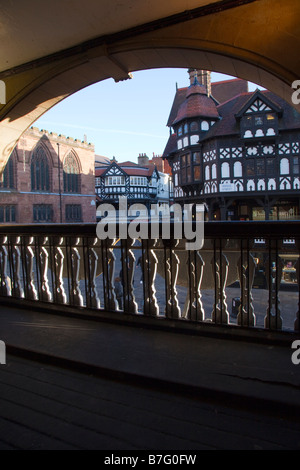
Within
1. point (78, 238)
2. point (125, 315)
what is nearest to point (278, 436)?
point (125, 315)

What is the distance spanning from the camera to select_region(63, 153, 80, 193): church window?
36.0m

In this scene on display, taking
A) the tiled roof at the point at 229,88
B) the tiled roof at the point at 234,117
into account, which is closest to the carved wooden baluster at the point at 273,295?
the tiled roof at the point at 234,117

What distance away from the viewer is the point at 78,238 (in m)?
3.05

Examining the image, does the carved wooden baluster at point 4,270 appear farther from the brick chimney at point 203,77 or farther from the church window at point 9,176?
the church window at point 9,176

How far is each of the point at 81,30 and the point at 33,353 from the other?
2946 mm

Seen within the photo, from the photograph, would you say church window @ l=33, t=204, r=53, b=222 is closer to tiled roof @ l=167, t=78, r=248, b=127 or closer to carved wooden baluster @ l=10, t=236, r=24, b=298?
tiled roof @ l=167, t=78, r=248, b=127

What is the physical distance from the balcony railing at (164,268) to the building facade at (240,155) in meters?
16.7

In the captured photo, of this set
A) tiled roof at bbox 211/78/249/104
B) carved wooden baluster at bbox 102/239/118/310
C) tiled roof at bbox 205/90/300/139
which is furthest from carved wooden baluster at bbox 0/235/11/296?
tiled roof at bbox 211/78/249/104

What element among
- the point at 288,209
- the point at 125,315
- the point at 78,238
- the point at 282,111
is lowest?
the point at 125,315

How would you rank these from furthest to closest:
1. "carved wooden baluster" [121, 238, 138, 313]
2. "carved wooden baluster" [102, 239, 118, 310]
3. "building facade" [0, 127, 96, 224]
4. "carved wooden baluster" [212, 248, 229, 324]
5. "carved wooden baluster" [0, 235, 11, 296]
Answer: "building facade" [0, 127, 96, 224]
"carved wooden baluster" [0, 235, 11, 296]
"carved wooden baluster" [102, 239, 118, 310]
"carved wooden baluster" [121, 238, 138, 313]
"carved wooden baluster" [212, 248, 229, 324]

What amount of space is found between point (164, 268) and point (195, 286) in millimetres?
306

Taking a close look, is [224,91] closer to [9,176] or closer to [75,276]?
[9,176]

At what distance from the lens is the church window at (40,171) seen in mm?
32469
